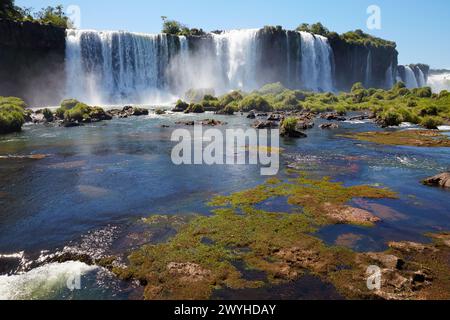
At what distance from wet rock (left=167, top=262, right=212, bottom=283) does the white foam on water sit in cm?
249

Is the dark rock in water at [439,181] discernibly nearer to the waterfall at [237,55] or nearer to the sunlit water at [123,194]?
the sunlit water at [123,194]

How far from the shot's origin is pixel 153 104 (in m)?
82.9

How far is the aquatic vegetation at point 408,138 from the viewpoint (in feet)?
114

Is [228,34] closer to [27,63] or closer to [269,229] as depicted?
[27,63]

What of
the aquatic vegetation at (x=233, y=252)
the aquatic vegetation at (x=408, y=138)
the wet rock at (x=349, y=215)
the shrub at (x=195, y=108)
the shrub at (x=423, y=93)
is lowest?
the aquatic vegetation at (x=233, y=252)

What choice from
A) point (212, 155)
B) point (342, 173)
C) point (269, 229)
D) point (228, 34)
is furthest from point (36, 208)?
point (228, 34)

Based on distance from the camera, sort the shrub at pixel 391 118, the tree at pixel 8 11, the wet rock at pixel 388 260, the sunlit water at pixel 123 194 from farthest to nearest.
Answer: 1. the tree at pixel 8 11
2. the shrub at pixel 391 118
3. the sunlit water at pixel 123 194
4. the wet rock at pixel 388 260

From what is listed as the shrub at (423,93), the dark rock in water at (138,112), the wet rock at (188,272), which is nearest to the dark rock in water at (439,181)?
the wet rock at (188,272)

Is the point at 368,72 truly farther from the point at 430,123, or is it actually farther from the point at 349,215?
the point at 349,215

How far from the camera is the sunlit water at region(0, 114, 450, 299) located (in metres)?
11.6

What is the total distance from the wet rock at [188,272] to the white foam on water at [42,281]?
2495 millimetres

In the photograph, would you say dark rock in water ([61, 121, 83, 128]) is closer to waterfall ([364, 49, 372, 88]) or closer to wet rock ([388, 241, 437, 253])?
wet rock ([388, 241, 437, 253])

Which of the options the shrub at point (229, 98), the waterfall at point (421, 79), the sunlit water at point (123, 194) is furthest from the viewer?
the waterfall at point (421, 79)

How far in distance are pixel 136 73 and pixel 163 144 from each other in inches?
2063
